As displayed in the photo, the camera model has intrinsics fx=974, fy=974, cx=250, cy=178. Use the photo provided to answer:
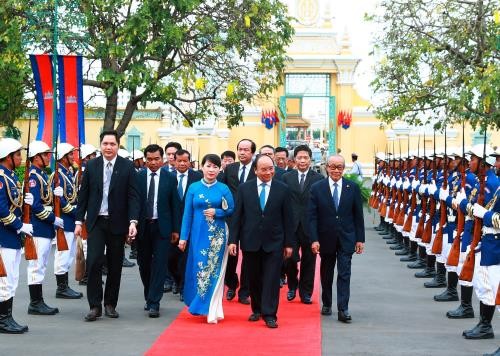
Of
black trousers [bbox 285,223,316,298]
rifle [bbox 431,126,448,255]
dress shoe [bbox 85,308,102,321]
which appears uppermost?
rifle [bbox 431,126,448,255]

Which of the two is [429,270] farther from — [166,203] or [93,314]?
[93,314]

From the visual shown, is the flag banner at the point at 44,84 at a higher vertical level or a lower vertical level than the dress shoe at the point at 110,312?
higher

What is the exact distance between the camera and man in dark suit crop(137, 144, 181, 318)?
10.8 m

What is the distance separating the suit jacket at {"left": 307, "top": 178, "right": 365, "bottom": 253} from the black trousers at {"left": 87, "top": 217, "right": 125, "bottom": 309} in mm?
2127

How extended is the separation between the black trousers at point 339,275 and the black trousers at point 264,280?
74cm

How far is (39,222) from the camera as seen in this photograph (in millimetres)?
10945

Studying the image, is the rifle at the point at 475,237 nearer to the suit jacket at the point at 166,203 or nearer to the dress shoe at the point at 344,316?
the dress shoe at the point at 344,316

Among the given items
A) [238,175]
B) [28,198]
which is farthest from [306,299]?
[28,198]

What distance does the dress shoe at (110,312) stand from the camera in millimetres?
10539

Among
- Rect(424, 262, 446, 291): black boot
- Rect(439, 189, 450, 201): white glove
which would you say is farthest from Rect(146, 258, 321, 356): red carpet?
Rect(424, 262, 446, 291): black boot

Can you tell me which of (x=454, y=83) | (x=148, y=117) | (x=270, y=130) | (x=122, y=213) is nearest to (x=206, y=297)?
(x=122, y=213)

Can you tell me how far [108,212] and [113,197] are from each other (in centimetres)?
17

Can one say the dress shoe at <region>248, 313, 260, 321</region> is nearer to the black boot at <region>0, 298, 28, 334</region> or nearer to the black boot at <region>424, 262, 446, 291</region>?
the black boot at <region>0, 298, 28, 334</region>

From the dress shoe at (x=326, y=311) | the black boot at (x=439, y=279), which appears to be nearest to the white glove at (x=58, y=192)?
the dress shoe at (x=326, y=311)
